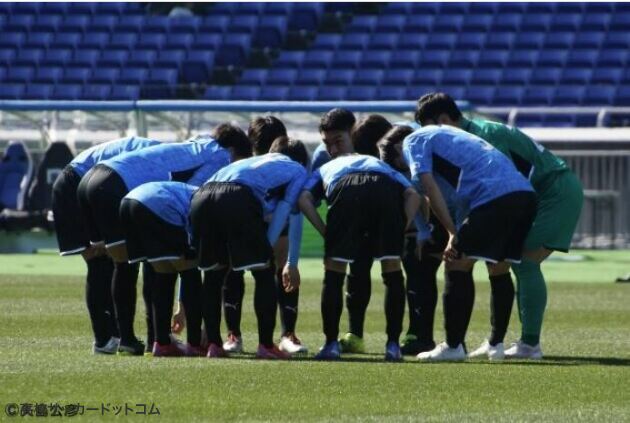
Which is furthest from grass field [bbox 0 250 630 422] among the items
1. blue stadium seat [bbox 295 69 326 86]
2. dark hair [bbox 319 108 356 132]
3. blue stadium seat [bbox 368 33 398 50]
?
blue stadium seat [bbox 368 33 398 50]

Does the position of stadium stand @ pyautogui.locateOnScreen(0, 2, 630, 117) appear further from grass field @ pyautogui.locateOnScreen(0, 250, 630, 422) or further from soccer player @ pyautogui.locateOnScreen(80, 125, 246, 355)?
soccer player @ pyautogui.locateOnScreen(80, 125, 246, 355)

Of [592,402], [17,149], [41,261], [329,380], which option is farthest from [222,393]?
[17,149]

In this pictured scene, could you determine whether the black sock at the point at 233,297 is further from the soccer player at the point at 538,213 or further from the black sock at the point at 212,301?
the soccer player at the point at 538,213

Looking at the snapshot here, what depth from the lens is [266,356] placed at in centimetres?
941

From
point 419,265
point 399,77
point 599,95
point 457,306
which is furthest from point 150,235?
point 399,77

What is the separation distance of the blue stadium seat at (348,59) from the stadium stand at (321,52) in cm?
3

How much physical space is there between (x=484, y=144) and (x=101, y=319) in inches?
105

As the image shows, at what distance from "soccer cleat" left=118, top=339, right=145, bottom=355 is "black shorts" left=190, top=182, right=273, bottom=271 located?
803 millimetres

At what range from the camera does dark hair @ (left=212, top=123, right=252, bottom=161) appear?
9797 mm

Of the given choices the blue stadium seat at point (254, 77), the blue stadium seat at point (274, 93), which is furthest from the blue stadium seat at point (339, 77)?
the blue stadium seat at point (254, 77)

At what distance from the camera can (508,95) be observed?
30453mm

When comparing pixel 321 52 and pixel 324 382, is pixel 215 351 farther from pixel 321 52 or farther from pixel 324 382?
pixel 321 52

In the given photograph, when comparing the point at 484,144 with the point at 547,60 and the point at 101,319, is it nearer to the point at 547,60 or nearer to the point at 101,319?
the point at 101,319

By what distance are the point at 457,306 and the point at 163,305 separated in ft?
5.87
